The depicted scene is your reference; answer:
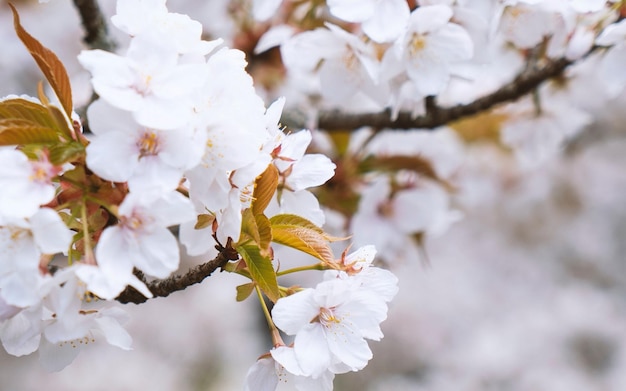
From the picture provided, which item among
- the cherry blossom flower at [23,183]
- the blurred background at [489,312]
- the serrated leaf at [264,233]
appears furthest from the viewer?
the blurred background at [489,312]

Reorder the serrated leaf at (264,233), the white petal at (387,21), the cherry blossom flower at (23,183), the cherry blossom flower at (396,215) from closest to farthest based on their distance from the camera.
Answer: the cherry blossom flower at (23,183) < the serrated leaf at (264,233) < the white petal at (387,21) < the cherry blossom flower at (396,215)

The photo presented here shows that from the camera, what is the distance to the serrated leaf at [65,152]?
0.68m

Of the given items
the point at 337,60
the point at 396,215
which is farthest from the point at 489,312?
the point at 337,60

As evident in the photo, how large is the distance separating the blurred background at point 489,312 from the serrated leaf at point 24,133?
7.41ft

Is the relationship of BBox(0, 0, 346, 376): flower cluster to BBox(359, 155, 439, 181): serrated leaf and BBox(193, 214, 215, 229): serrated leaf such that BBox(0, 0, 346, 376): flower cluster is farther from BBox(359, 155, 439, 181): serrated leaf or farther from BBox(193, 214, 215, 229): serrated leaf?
BBox(359, 155, 439, 181): serrated leaf

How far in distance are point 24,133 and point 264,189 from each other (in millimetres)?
242

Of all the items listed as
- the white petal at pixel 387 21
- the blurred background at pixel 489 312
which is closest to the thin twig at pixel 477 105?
the white petal at pixel 387 21

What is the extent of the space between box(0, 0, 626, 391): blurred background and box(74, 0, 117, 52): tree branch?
5.84 ft

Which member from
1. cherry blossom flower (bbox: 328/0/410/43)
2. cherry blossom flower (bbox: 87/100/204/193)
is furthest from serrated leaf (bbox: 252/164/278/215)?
cherry blossom flower (bbox: 328/0/410/43)

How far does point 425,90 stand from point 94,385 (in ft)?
7.80

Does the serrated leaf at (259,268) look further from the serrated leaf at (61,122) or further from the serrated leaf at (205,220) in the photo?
the serrated leaf at (61,122)

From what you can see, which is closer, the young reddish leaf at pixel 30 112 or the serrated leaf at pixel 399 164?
the young reddish leaf at pixel 30 112

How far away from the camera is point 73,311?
2.27ft

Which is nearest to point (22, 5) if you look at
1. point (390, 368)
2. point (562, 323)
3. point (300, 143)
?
point (300, 143)
